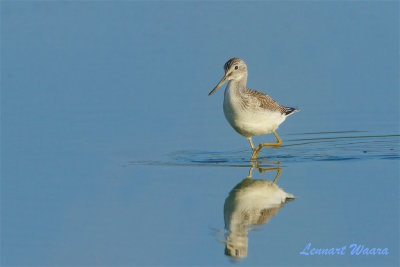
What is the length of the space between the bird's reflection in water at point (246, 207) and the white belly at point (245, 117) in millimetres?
1404

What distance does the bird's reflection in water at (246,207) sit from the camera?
10.5m

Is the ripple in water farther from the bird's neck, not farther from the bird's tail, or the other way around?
the bird's neck

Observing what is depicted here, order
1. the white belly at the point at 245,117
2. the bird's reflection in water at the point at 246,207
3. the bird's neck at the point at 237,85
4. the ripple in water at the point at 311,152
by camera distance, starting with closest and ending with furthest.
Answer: the bird's reflection in water at the point at 246,207 < the ripple in water at the point at 311,152 < the white belly at the point at 245,117 < the bird's neck at the point at 237,85

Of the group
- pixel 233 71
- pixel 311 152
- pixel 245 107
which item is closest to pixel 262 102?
pixel 245 107

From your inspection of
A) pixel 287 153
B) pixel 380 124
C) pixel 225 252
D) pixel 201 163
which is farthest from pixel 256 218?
pixel 380 124

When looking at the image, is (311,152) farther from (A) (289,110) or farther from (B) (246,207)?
(B) (246,207)

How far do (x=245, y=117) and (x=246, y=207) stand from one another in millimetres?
3014

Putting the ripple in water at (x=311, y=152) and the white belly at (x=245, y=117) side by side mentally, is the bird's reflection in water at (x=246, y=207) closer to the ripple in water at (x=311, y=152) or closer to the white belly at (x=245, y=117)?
the ripple in water at (x=311, y=152)

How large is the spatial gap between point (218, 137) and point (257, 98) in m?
1.23

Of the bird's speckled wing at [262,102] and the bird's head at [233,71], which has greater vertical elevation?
the bird's head at [233,71]

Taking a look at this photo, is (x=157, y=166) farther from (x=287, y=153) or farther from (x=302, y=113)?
(x=302, y=113)

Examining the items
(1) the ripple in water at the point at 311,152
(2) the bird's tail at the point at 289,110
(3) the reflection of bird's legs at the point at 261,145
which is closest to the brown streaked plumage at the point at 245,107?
(3) the reflection of bird's legs at the point at 261,145

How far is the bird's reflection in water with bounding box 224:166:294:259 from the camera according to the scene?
34.6 ft

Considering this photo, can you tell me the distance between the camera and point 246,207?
1197 centimetres
